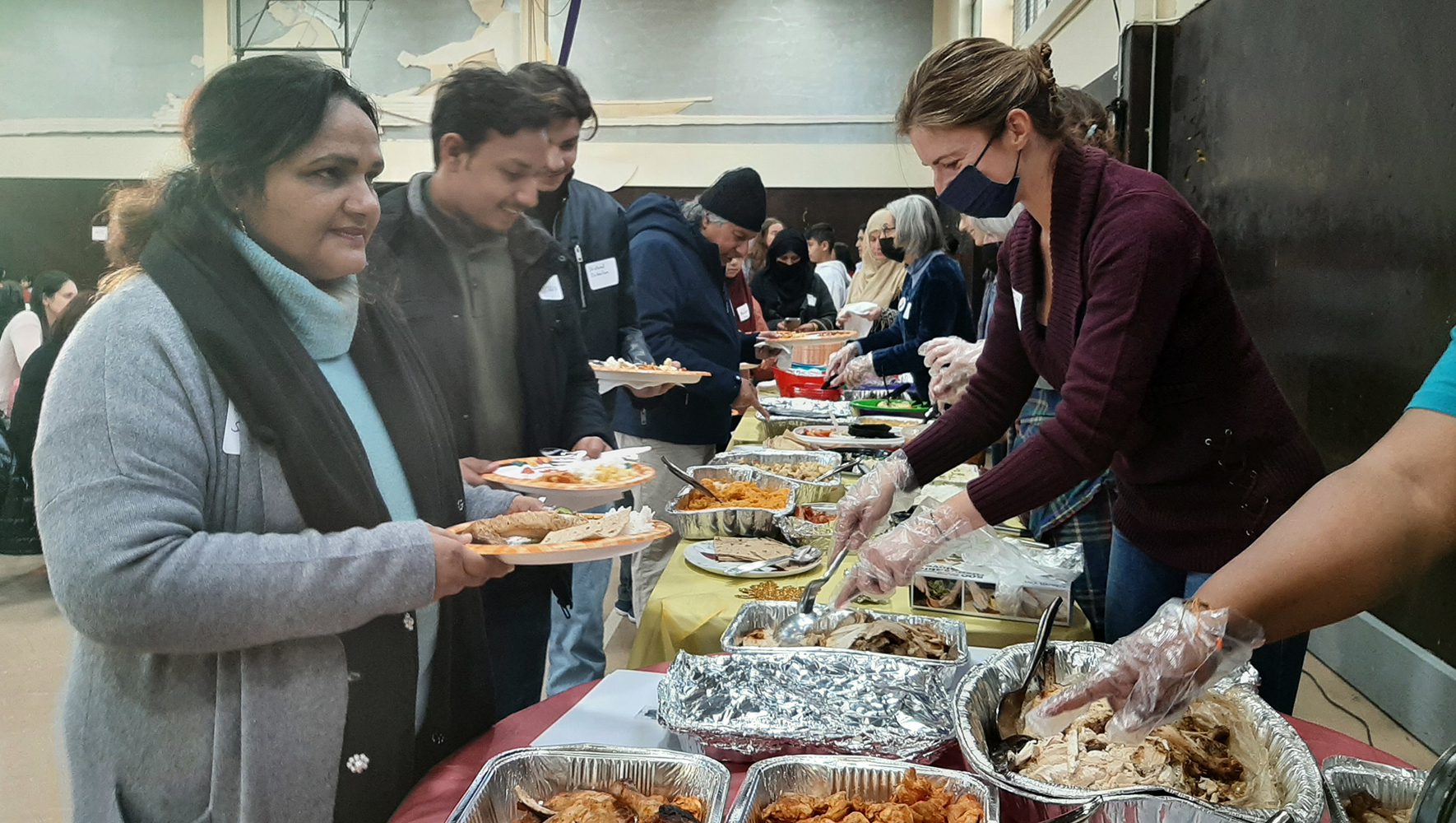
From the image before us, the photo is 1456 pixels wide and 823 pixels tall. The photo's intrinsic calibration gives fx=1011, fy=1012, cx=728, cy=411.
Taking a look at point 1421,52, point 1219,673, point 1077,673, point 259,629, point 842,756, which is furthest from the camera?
point 1421,52

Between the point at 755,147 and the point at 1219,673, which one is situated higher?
the point at 755,147

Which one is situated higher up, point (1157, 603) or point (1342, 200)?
point (1342, 200)

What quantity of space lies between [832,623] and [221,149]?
1.17 metres

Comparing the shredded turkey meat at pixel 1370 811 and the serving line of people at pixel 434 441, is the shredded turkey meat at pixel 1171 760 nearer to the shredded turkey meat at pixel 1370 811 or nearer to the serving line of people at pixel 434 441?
the shredded turkey meat at pixel 1370 811

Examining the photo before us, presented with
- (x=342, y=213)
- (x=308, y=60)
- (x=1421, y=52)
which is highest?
(x=1421, y=52)

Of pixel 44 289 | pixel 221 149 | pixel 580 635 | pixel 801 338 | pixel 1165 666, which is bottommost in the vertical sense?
pixel 580 635

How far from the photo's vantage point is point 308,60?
1108 mm

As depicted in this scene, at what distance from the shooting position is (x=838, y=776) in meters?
1.20

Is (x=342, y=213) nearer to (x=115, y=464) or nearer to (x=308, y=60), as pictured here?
(x=308, y=60)

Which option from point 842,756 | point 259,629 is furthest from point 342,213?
point 842,756

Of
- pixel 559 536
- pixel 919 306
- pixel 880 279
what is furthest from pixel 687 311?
pixel 880 279

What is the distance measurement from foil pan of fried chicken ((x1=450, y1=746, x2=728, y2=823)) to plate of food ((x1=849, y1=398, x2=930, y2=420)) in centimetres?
305

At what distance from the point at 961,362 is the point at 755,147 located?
8249mm

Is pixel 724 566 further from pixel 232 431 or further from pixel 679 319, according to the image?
pixel 679 319
